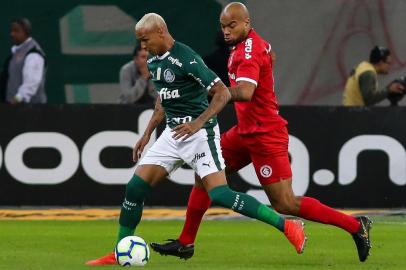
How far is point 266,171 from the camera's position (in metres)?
11.2

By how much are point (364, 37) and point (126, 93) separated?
348 centimetres

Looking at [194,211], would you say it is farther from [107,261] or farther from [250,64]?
[250,64]

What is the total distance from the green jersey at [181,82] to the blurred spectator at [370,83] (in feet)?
22.5

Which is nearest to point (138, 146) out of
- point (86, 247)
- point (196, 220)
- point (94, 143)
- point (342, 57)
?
point (196, 220)

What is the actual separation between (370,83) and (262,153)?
6352 millimetres

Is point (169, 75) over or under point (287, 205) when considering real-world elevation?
over

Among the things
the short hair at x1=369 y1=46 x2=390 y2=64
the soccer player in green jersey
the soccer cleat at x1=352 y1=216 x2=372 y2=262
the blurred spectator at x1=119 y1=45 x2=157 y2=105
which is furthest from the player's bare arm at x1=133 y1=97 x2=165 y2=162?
the short hair at x1=369 y1=46 x2=390 y2=64

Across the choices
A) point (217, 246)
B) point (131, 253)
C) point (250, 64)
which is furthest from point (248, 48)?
point (217, 246)

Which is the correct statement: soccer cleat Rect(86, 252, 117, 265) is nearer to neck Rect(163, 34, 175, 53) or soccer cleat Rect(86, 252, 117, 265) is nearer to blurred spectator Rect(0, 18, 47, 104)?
neck Rect(163, 34, 175, 53)

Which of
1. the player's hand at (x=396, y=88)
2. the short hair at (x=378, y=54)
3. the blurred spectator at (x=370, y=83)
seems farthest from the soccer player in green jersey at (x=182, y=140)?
the player's hand at (x=396, y=88)

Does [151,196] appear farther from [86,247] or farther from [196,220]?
[196,220]

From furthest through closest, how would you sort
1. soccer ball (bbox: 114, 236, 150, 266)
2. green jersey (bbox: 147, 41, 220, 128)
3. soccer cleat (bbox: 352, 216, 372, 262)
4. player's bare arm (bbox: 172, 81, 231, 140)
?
soccer cleat (bbox: 352, 216, 372, 262) < green jersey (bbox: 147, 41, 220, 128) < soccer ball (bbox: 114, 236, 150, 266) < player's bare arm (bbox: 172, 81, 231, 140)

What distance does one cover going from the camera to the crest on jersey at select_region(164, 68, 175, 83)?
10.5 m

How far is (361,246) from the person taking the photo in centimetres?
1110
